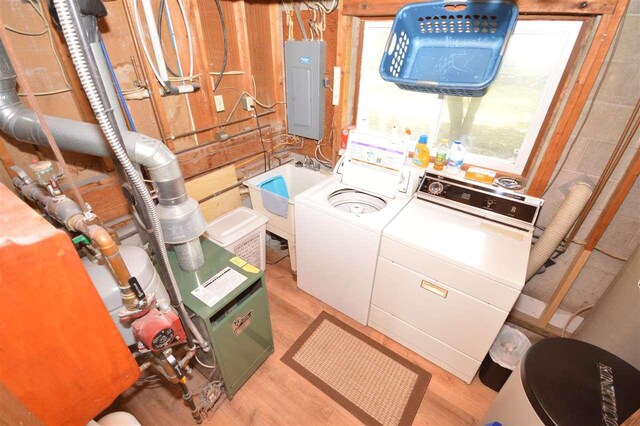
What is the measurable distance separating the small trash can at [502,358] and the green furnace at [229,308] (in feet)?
4.19

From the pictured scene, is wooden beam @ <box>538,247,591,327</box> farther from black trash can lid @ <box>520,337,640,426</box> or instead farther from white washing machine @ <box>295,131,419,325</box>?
white washing machine @ <box>295,131,419,325</box>

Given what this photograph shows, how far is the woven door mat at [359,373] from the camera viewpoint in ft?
5.10

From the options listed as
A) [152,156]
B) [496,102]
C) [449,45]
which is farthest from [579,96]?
[152,156]

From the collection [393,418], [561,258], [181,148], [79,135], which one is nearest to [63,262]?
[79,135]

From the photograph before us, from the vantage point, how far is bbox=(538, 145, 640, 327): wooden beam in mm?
1384

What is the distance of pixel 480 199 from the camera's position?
66.0 inches

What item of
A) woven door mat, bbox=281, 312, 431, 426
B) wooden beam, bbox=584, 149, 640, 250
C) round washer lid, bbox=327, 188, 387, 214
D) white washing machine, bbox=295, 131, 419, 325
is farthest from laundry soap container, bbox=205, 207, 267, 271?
wooden beam, bbox=584, 149, 640, 250

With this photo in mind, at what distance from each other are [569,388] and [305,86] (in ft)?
7.31

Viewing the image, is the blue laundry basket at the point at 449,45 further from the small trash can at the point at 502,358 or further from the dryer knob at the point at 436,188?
the small trash can at the point at 502,358

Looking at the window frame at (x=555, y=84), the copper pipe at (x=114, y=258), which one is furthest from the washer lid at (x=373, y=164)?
the copper pipe at (x=114, y=258)

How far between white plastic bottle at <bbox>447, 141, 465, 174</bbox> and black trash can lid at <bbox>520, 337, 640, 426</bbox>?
3.49 ft

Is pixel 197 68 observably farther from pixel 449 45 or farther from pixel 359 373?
pixel 359 373

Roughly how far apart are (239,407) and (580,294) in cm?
213

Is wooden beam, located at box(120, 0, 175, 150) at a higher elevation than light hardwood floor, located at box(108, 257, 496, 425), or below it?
higher
